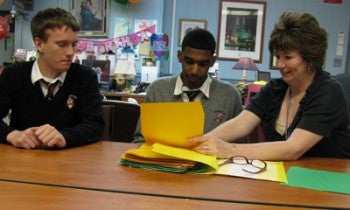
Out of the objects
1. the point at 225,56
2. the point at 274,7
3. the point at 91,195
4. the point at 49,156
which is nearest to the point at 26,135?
the point at 49,156

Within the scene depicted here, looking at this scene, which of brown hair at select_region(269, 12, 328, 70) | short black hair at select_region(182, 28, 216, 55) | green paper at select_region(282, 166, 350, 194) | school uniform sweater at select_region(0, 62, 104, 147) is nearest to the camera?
green paper at select_region(282, 166, 350, 194)

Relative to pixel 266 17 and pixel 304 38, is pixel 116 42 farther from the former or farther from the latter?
pixel 304 38

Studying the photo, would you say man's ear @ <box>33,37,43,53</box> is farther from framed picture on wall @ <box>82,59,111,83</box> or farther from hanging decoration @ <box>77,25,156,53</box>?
hanging decoration @ <box>77,25,156,53</box>

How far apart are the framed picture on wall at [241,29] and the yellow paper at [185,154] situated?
4572 millimetres

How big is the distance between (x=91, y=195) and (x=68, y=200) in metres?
0.05

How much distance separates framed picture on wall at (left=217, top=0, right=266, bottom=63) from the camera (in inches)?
217

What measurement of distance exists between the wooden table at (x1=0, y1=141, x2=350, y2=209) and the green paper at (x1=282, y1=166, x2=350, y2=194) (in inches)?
1.4

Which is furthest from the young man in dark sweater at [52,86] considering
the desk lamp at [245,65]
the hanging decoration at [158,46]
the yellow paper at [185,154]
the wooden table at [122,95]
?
the desk lamp at [245,65]

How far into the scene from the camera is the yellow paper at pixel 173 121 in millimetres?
1097

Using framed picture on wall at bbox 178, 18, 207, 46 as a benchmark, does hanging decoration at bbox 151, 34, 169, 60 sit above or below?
below

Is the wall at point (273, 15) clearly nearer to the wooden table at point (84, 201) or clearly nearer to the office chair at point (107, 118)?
the office chair at point (107, 118)

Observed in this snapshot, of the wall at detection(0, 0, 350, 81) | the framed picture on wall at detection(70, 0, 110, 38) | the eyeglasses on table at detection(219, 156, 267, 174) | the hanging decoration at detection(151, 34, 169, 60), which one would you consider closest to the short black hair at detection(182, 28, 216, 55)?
the eyeglasses on table at detection(219, 156, 267, 174)

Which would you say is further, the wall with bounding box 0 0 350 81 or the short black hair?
the wall with bounding box 0 0 350 81

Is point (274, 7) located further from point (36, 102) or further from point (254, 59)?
point (36, 102)
